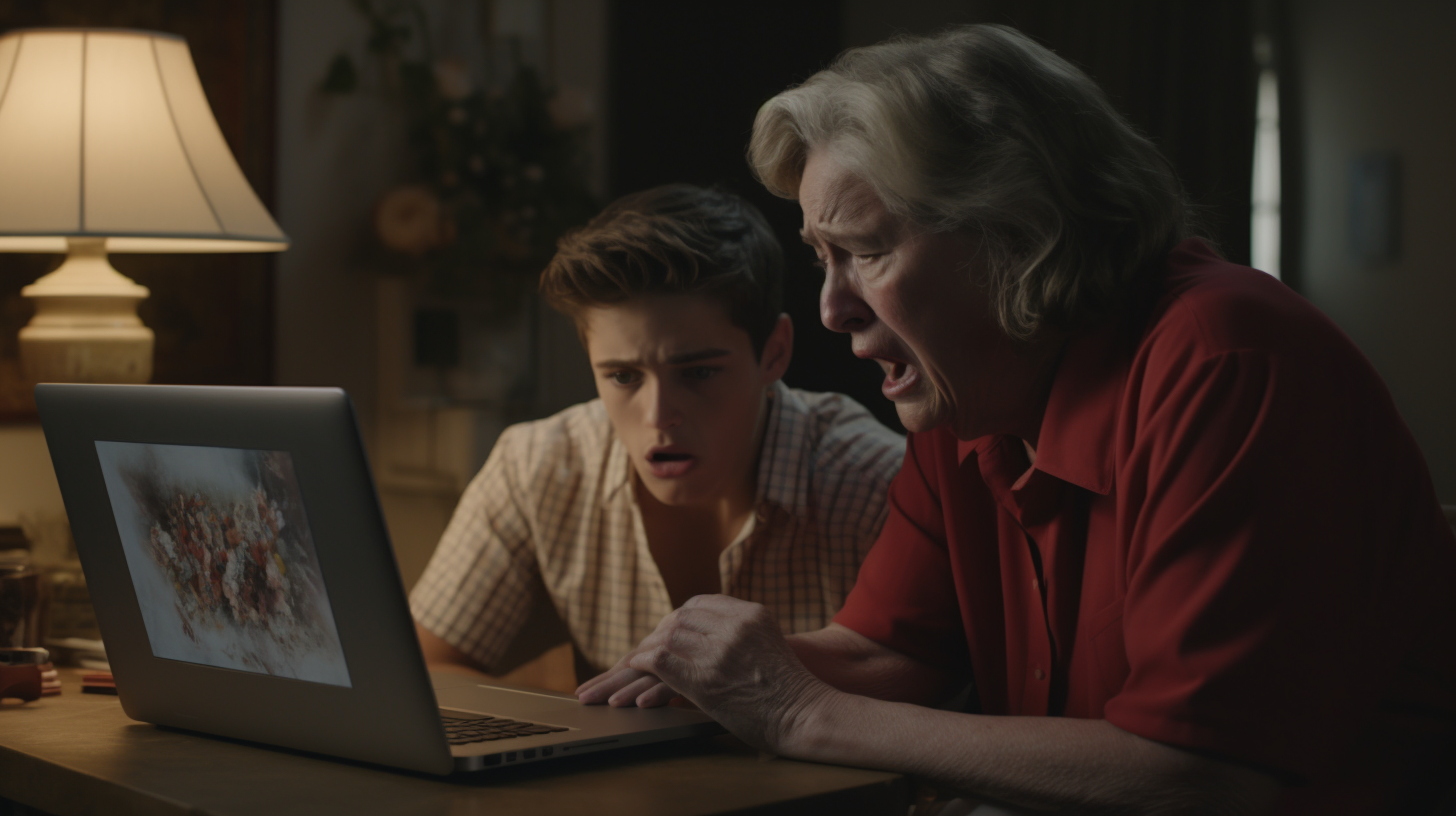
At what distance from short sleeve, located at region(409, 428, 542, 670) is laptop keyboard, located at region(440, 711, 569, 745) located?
65 cm

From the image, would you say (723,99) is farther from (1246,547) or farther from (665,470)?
(1246,547)

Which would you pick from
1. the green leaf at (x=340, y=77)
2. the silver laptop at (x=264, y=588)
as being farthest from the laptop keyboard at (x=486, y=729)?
the green leaf at (x=340, y=77)

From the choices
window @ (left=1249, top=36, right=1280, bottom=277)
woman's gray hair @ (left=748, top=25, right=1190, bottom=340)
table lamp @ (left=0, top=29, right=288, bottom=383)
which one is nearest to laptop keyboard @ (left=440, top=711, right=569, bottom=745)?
woman's gray hair @ (left=748, top=25, right=1190, bottom=340)

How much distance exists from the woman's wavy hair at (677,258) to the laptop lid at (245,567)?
64cm

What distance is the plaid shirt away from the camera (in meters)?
1.63

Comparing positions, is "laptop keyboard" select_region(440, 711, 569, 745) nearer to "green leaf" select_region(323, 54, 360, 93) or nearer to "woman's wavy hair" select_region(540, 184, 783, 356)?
"woman's wavy hair" select_region(540, 184, 783, 356)

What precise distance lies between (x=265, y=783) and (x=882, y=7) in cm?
356

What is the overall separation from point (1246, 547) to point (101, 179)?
4.48 ft

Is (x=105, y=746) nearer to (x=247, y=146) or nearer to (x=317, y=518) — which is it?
(x=317, y=518)

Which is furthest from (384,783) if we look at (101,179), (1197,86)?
(1197,86)

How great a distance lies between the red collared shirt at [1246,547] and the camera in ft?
2.70

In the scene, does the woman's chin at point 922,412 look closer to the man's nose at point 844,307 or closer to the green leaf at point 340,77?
the man's nose at point 844,307

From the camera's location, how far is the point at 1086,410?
1047mm

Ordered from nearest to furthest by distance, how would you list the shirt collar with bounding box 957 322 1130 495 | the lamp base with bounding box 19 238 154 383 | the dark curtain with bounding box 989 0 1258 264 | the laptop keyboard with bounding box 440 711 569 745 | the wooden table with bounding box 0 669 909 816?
1. the wooden table with bounding box 0 669 909 816
2. the laptop keyboard with bounding box 440 711 569 745
3. the shirt collar with bounding box 957 322 1130 495
4. the lamp base with bounding box 19 238 154 383
5. the dark curtain with bounding box 989 0 1258 264
